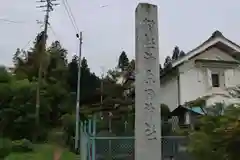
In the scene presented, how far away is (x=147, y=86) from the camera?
5.99 m

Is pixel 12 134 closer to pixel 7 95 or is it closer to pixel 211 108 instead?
pixel 7 95

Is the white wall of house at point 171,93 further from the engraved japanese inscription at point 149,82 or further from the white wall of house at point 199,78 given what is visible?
the engraved japanese inscription at point 149,82

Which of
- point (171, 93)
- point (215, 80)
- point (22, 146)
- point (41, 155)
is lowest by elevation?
point (41, 155)

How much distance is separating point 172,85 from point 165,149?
10.3 metres

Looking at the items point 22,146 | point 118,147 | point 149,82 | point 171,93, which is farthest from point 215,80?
point 149,82

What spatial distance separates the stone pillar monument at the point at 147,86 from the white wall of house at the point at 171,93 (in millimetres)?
11731

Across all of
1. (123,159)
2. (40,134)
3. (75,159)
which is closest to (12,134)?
(40,134)

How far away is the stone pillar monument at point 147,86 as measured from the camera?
580 cm

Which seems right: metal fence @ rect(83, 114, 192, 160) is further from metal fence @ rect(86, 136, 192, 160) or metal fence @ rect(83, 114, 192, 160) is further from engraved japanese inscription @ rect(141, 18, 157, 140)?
engraved japanese inscription @ rect(141, 18, 157, 140)

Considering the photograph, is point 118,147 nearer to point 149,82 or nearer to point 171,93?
point 149,82

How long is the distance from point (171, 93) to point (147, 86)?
40.2 feet

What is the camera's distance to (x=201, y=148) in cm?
520

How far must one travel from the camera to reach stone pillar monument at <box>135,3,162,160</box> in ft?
19.0

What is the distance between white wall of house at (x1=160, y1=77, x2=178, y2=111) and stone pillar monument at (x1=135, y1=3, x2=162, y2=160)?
11731mm
